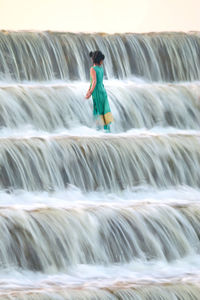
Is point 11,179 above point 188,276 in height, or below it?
above

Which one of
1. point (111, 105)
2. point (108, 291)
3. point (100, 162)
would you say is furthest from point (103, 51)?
point (108, 291)

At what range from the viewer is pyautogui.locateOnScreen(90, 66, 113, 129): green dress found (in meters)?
14.6

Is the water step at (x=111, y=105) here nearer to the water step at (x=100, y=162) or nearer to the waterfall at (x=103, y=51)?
the waterfall at (x=103, y=51)

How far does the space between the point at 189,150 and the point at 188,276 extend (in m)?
3.33

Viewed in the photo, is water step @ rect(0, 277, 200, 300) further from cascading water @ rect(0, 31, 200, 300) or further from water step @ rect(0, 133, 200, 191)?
water step @ rect(0, 133, 200, 191)

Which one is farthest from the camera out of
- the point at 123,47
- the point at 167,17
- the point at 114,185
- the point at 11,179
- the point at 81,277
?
the point at 167,17

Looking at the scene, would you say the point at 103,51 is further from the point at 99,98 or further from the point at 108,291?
the point at 108,291

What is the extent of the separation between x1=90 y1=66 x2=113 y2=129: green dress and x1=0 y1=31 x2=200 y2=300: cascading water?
1.07 feet

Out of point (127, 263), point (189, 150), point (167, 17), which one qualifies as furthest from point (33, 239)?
point (167, 17)

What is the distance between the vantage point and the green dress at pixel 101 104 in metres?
14.6

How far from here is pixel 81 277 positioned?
34.6 ft

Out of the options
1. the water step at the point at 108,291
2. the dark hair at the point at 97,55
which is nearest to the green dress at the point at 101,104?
the dark hair at the point at 97,55

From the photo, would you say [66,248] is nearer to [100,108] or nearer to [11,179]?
[11,179]

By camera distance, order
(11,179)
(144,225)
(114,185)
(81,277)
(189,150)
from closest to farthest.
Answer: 1. (81,277)
2. (144,225)
3. (11,179)
4. (114,185)
5. (189,150)
